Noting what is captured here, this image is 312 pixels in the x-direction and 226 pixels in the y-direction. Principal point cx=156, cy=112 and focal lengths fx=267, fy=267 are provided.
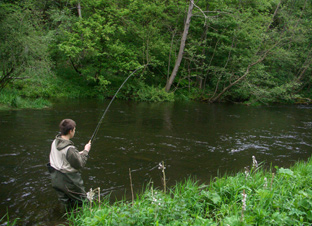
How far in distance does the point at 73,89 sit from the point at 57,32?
427 cm

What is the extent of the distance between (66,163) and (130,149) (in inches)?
163

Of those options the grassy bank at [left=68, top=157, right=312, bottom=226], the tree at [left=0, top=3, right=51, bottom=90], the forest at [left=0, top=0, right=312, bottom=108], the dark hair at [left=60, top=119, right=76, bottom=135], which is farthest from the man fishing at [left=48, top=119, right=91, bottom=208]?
the forest at [left=0, top=0, right=312, bottom=108]

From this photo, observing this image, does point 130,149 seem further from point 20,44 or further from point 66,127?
point 20,44

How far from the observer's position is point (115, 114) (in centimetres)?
1369

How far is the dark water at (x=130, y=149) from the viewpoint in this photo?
5.18 m

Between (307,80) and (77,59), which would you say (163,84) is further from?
(307,80)

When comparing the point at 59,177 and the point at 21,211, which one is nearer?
the point at 59,177

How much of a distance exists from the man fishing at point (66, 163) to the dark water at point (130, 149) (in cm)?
56

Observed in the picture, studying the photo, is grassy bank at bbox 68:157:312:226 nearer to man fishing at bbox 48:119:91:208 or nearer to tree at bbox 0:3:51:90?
man fishing at bbox 48:119:91:208

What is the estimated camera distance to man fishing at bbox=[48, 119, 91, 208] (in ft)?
12.7

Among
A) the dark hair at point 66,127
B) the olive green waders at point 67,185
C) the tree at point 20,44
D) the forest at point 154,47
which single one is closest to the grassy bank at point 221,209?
the olive green waders at point 67,185

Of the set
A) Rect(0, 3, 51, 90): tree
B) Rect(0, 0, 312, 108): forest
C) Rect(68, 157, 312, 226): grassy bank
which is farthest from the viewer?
Rect(0, 0, 312, 108): forest

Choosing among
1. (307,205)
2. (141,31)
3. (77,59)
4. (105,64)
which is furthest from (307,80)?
(307,205)

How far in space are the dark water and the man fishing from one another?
0.56 meters
